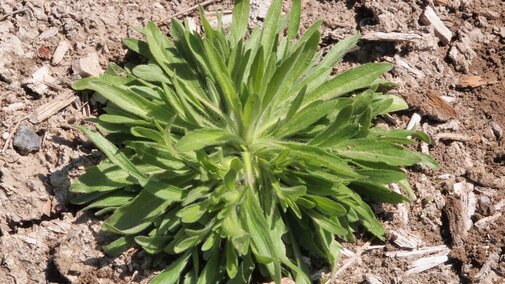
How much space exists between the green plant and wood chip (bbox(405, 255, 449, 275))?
31cm

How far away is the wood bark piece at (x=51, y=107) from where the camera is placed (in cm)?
397

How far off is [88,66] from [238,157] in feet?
3.74

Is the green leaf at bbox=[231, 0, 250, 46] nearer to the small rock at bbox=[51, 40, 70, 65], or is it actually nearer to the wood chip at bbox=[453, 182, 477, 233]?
the small rock at bbox=[51, 40, 70, 65]

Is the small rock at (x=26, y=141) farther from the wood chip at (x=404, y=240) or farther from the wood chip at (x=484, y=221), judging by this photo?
the wood chip at (x=484, y=221)

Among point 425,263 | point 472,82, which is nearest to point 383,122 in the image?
point 472,82

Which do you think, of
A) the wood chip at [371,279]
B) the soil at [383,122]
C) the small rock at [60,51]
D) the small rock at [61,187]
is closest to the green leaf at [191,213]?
the soil at [383,122]

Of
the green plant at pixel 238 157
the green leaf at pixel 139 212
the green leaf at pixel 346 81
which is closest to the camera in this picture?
the green plant at pixel 238 157

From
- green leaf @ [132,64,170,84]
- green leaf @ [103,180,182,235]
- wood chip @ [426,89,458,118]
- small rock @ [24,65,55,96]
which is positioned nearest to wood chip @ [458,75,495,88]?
wood chip @ [426,89,458,118]

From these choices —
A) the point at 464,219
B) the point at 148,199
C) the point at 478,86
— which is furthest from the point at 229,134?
the point at 478,86

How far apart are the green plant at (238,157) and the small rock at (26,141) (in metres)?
0.38

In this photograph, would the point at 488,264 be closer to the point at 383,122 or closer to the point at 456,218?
the point at 456,218

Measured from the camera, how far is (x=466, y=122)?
427cm

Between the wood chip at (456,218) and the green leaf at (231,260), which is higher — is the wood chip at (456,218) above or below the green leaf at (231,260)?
below

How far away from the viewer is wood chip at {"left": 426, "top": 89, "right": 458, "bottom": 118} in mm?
4266
